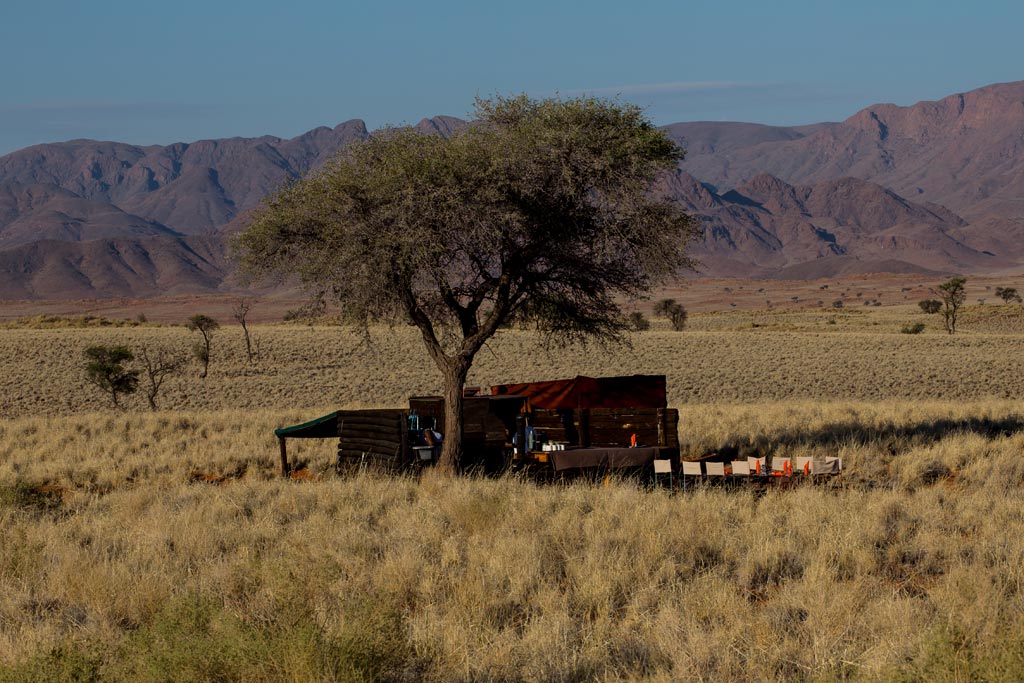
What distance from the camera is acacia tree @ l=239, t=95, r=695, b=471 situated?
1571 cm

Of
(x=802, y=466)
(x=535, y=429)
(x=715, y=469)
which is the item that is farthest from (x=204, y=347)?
(x=802, y=466)

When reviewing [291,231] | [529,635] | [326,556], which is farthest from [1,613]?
[291,231]

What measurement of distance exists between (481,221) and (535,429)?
4452 millimetres

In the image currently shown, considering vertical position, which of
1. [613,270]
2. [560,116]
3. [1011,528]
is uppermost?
[560,116]

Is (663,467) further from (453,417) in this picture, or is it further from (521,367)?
(521,367)

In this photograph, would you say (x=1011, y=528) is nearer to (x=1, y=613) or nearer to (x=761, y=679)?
(x=761, y=679)

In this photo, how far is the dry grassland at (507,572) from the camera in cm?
688

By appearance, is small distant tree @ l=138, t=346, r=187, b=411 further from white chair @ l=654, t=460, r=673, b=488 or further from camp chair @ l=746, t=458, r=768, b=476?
camp chair @ l=746, t=458, r=768, b=476

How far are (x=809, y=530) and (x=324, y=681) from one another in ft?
22.6

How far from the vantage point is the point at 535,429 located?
703 inches

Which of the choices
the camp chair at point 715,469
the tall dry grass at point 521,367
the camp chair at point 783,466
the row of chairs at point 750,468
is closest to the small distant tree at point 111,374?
the tall dry grass at point 521,367

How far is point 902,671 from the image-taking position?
6.33m

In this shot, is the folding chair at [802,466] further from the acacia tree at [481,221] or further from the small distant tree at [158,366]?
the small distant tree at [158,366]

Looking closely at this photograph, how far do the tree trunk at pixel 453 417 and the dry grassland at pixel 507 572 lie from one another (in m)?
1.33
